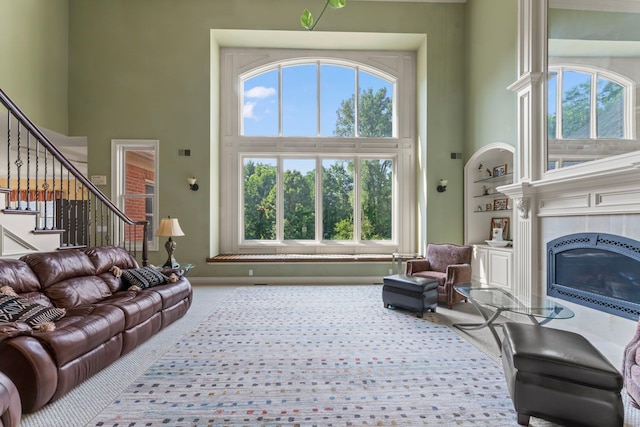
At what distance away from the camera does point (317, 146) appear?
7008 millimetres

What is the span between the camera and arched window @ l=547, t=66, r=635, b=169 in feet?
9.61

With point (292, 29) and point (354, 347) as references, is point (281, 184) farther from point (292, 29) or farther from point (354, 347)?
point (354, 347)

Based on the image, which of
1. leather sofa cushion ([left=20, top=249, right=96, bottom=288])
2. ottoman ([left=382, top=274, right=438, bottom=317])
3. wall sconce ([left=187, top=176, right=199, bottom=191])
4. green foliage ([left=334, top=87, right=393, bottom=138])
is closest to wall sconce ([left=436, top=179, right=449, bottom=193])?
green foliage ([left=334, top=87, right=393, bottom=138])

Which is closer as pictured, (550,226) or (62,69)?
(550,226)

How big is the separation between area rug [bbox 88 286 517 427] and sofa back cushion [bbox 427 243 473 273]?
1492mm

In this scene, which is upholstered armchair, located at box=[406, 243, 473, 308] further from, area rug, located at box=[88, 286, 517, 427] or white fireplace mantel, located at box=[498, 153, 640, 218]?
white fireplace mantel, located at box=[498, 153, 640, 218]

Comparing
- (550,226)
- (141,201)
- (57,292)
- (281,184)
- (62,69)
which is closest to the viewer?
(57,292)

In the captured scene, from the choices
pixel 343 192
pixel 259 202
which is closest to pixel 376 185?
pixel 343 192

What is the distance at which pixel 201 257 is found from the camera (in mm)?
6312

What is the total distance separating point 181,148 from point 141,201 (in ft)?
4.34

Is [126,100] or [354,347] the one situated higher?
[126,100]

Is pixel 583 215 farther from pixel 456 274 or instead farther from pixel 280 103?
pixel 280 103

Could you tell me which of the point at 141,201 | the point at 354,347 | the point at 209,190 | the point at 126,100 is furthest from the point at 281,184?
the point at 354,347

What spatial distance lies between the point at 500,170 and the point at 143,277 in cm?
551
